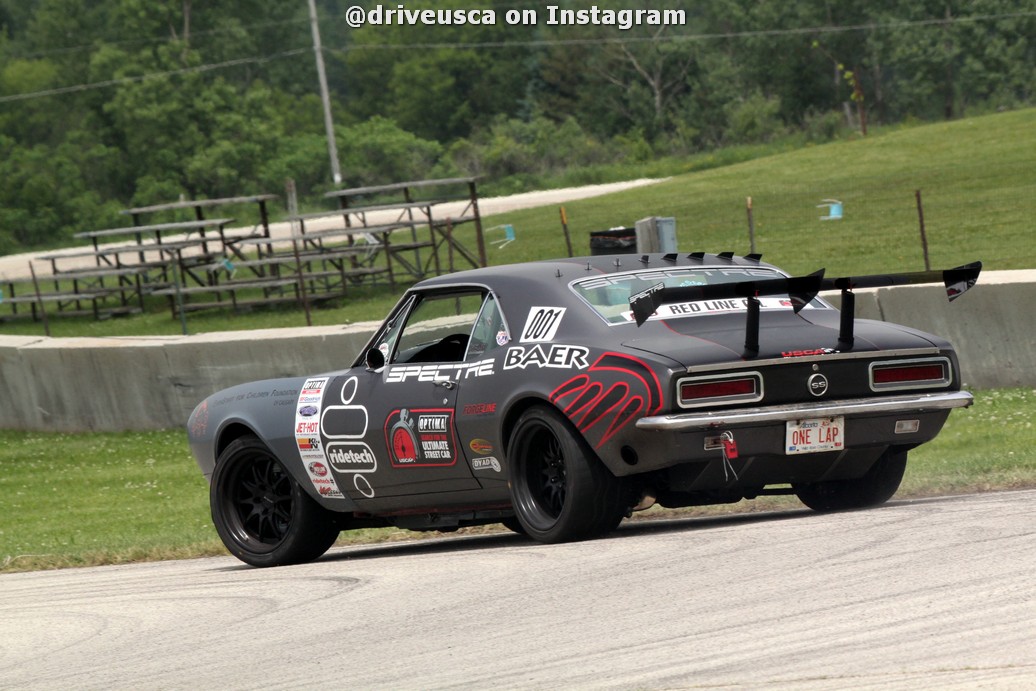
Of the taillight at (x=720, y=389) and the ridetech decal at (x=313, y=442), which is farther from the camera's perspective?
the ridetech decal at (x=313, y=442)

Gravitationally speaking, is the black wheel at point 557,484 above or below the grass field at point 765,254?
above

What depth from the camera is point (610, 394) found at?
7.33 meters

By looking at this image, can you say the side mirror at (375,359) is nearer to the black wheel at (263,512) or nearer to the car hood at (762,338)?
the black wheel at (263,512)

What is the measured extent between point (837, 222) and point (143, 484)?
1419 cm

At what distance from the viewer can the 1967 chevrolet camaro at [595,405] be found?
732 cm

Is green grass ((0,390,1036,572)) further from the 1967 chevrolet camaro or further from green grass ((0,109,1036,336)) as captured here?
green grass ((0,109,1036,336))

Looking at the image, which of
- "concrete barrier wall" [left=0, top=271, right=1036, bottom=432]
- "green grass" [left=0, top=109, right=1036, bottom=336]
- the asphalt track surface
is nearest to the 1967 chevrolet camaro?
the asphalt track surface

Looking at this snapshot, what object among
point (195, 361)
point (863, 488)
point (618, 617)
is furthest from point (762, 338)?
point (195, 361)

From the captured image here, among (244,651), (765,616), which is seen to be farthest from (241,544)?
(765,616)

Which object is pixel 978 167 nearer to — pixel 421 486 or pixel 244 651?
pixel 421 486

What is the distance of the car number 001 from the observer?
7.86 metres

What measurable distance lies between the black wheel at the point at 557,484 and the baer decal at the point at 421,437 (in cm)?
52

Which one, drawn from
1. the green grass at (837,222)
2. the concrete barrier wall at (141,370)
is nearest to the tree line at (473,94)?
the green grass at (837,222)

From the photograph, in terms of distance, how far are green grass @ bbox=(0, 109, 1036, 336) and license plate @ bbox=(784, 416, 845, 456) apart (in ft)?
42.2
